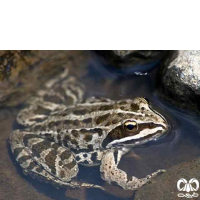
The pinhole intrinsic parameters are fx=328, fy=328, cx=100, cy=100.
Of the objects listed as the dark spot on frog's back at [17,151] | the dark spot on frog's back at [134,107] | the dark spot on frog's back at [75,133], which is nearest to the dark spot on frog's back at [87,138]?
the dark spot on frog's back at [75,133]

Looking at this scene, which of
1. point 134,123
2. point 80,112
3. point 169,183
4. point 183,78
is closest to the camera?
point 169,183

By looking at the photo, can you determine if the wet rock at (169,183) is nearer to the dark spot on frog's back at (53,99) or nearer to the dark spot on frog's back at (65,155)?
the dark spot on frog's back at (65,155)

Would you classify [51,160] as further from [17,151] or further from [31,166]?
[17,151]

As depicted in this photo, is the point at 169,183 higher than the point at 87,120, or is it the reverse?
the point at 87,120

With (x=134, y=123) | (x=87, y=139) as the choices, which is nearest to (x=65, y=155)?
(x=87, y=139)

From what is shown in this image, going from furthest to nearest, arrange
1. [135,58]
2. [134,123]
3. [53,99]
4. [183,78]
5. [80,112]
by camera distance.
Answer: [53,99] < [135,58] < [80,112] < [183,78] < [134,123]
